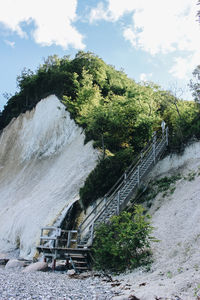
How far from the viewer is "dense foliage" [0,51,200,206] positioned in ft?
53.4

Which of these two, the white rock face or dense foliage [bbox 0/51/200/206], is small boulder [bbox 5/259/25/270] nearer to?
the white rock face

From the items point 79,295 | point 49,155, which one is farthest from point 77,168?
point 79,295

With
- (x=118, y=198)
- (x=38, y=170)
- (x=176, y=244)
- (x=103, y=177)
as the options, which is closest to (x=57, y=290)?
(x=176, y=244)

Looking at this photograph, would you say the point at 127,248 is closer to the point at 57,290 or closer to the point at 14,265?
the point at 57,290

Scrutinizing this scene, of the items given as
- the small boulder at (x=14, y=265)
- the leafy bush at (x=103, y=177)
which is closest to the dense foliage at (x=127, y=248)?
the small boulder at (x=14, y=265)

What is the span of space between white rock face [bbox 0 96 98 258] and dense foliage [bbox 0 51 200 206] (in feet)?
5.40

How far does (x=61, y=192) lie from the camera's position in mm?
18984

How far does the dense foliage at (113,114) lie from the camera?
16.3m

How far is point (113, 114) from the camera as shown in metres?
18.1

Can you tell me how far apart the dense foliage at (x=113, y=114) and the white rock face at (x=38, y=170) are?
1.64 meters

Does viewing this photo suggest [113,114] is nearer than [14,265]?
No

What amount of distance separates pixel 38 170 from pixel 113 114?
1094 centimetres

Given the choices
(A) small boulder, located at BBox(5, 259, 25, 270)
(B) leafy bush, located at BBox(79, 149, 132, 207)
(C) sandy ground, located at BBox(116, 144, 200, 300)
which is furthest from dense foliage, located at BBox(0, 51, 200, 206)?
(A) small boulder, located at BBox(5, 259, 25, 270)

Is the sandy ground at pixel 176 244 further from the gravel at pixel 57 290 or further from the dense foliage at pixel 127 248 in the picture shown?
the gravel at pixel 57 290
